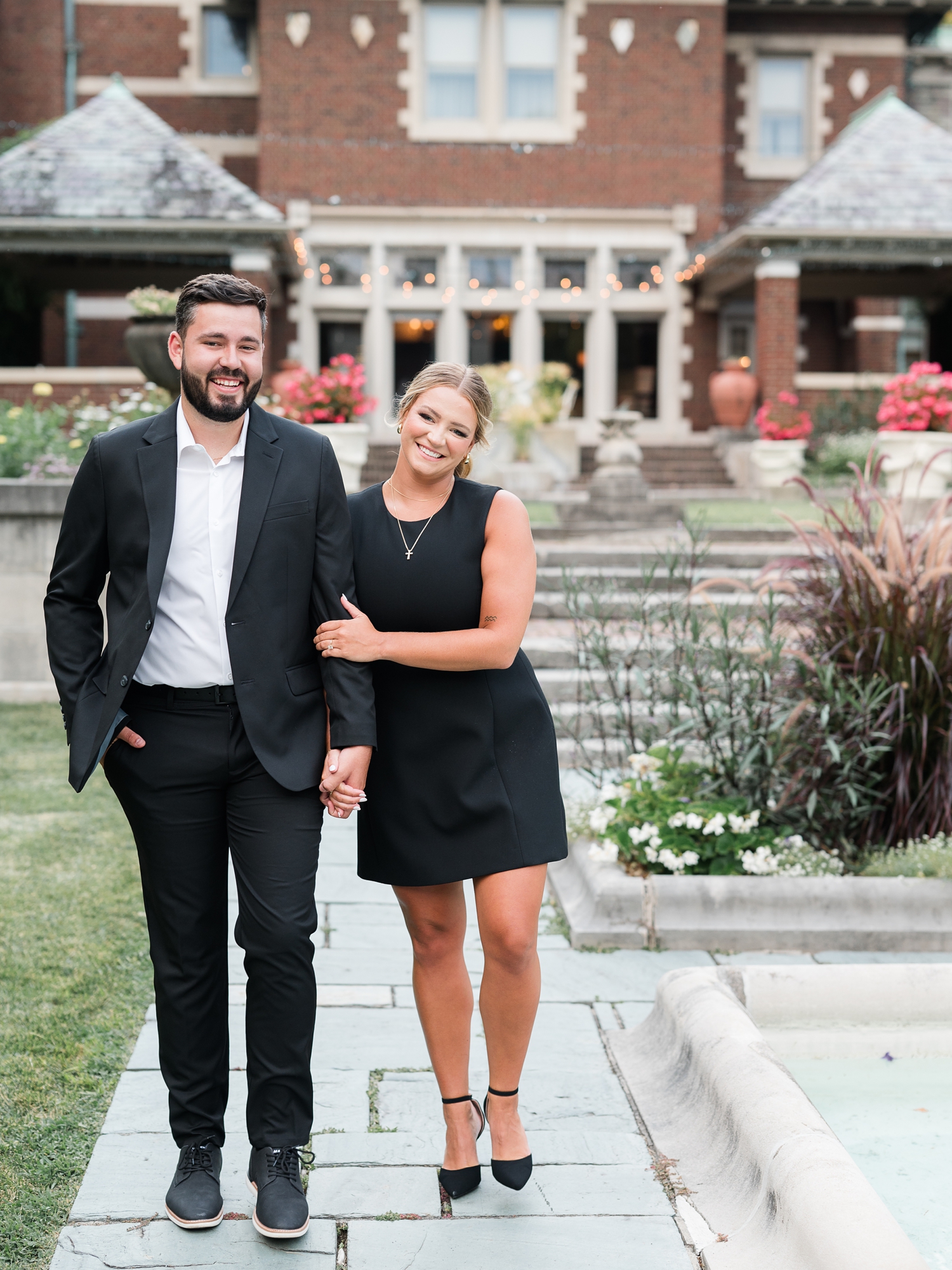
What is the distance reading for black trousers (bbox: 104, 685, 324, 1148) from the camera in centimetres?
275

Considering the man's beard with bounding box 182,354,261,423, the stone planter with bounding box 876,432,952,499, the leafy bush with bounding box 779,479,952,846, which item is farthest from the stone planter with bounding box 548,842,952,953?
the stone planter with bounding box 876,432,952,499

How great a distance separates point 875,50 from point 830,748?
18698mm

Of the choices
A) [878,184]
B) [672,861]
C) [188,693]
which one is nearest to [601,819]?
[672,861]

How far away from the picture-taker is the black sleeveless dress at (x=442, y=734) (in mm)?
2861

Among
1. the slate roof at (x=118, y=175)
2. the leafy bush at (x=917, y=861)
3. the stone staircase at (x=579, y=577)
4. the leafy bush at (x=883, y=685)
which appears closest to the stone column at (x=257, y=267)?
the slate roof at (x=118, y=175)

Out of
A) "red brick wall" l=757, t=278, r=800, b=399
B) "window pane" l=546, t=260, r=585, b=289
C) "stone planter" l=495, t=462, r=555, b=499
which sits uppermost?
"window pane" l=546, t=260, r=585, b=289

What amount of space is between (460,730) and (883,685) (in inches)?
95.4

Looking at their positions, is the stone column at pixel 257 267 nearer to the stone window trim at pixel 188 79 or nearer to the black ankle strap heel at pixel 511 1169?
the stone window trim at pixel 188 79

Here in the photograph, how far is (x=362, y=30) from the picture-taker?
1839cm

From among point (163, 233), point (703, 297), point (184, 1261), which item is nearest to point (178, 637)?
point (184, 1261)

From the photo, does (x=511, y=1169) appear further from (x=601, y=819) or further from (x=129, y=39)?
(x=129, y=39)

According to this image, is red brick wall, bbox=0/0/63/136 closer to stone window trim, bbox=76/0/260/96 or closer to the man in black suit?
stone window trim, bbox=76/0/260/96

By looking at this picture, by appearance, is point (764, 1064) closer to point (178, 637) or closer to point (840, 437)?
point (178, 637)

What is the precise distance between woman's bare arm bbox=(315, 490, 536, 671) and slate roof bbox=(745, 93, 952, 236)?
14.7m
